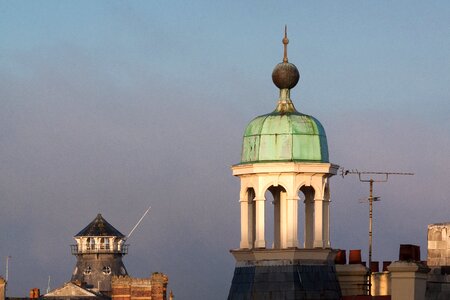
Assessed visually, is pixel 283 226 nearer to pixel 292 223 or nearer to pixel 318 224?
pixel 292 223

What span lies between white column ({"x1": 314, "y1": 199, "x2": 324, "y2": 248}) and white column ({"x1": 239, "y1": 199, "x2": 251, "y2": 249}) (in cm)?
228

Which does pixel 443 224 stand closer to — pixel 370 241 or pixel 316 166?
pixel 316 166

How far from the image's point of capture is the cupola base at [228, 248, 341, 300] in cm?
7312

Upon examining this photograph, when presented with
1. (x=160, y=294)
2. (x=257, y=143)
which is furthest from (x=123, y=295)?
(x=257, y=143)

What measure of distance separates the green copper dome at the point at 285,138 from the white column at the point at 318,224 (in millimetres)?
1456

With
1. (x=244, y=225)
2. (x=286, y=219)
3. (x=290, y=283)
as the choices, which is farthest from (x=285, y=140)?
(x=290, y=283)

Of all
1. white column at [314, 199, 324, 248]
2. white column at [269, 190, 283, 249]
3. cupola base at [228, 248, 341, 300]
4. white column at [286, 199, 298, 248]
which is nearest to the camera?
cupola base at [228, 248, 341, 300]

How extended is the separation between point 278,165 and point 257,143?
46.9 inches

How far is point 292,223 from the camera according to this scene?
7344 centimetres

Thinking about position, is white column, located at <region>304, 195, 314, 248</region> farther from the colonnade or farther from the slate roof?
the slate roof

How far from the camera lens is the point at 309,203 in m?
75.6

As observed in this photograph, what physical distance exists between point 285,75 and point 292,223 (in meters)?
5.14

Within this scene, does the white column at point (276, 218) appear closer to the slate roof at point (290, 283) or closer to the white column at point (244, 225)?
the white column at point (244, 225)

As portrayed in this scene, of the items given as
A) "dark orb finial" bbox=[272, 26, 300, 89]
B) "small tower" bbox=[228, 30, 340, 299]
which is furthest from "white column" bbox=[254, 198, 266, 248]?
"dark orb finial" bbox=[272, 26, 300, 89]
